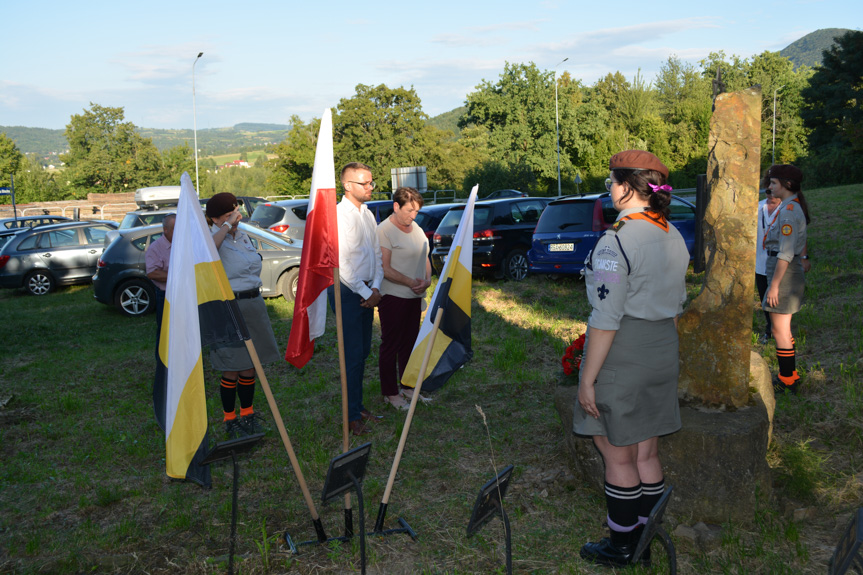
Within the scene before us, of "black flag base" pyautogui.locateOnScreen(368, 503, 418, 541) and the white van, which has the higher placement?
the white van

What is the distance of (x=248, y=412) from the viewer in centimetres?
526

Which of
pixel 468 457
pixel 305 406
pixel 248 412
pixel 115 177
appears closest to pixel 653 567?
pixel 468 457

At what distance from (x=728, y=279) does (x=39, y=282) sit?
51.3 ft

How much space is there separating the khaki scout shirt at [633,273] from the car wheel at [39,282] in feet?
51.4

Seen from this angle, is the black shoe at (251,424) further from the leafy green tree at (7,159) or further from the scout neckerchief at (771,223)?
the leafy green tree at (7,159)

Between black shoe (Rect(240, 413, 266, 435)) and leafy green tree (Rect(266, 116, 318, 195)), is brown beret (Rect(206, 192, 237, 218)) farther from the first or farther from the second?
leafy green tree (Rect(266, 116, 318, 195))

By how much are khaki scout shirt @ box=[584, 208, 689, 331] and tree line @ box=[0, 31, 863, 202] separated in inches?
1584

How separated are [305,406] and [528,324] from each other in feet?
12.4

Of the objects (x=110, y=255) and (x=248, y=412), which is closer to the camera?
(x=248, y=412)

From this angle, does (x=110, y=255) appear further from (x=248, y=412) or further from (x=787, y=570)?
(x=787, y=570)

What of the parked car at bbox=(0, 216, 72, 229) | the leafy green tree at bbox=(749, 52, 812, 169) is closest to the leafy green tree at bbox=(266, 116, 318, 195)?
the parked car at bbox=(0, 216, 72, 229)

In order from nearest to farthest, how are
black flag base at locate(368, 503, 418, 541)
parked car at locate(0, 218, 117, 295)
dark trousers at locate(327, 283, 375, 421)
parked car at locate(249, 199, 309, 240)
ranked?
black flag base at locate(368, 503, 418, 541) → dark trousers at locate(327, 283, 375, 421) → parked car at locate(0, 218, 117, 295) → parked car at locate(249, 199, 309, 240)

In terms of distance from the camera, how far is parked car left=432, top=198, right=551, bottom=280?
1285 cm

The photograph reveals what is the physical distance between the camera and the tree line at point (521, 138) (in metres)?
41.8
